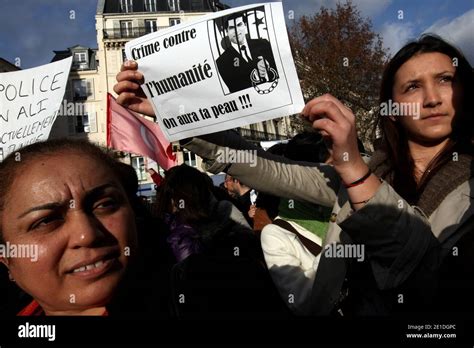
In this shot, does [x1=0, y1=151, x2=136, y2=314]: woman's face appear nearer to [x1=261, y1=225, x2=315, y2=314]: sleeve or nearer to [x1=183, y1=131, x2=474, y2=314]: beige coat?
[x1=183, y1=131, x2=474, y2=314]: beige coat

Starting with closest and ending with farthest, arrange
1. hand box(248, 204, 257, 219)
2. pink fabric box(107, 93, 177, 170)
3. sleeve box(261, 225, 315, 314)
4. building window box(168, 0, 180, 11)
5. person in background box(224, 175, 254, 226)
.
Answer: sleeve box(261, 225, 315, 314), pink fabric box(107, 93, 177, 170), hand box(248, 204, 257, 219), person in background box(224, 175, 254, 226), building window box(168, 0, 180, 11)

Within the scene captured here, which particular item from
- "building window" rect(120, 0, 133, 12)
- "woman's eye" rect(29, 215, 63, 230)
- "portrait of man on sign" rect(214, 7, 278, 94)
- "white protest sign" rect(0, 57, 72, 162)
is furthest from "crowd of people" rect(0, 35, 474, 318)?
"building window" rect(120, 0, 133, 12)

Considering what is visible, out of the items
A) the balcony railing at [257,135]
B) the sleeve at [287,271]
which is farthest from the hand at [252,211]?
the balcony railing at [257,135]

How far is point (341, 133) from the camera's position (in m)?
1.56

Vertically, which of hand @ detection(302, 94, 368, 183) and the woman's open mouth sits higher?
hand @ detection(302, 94, 368, 183)

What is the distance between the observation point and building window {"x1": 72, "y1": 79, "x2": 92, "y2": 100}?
51638 millimetres

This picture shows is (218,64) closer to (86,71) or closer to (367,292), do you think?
(367,292)

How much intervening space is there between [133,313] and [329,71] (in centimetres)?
1662

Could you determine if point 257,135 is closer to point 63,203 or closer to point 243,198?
point 243,198

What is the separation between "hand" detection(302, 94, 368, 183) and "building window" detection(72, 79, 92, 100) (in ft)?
172

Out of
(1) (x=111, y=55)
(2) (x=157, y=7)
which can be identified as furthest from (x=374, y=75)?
(2) (x=157, y=7)

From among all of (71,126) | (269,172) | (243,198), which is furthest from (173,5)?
(269,172)

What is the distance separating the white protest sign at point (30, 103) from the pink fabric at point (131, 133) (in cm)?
222

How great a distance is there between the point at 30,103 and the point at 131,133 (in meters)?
2.58
